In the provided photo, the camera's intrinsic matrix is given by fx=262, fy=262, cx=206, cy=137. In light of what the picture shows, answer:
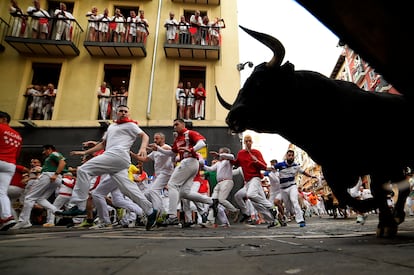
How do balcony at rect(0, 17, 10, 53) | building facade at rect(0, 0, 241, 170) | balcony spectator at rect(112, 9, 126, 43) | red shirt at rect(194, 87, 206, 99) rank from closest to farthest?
building facade at rect(0, 0, 241, 170), red shirt at rect(194, 87, 206, 99), balcony at rect(0, 17, 10, 53), balcony spectator at rect(112, 9, 126, 43)

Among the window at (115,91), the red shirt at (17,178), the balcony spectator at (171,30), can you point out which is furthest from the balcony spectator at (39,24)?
the red shirt at (17,178)

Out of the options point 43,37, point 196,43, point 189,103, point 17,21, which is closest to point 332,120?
point 189,103

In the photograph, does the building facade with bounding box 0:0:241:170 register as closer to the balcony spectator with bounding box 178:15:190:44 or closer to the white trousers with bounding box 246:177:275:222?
the balcony spectator with bounding box 178:15:190:44

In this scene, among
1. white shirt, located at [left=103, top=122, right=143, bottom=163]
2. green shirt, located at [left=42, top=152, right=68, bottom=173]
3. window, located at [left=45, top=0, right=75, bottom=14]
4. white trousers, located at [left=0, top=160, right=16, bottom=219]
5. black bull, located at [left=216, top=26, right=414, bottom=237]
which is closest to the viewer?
black bull, located at [left=216, top=26, right=414, bottom=237]

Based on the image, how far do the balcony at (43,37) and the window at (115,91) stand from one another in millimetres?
1925

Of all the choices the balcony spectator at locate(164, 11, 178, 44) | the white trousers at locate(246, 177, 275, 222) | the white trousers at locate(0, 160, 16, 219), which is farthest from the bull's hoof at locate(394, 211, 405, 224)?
the balcony spectator at locate(164, 11, 178, 44)

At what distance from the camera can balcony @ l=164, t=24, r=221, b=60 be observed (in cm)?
1282

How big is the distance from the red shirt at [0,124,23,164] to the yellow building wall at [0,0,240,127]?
6.88 m

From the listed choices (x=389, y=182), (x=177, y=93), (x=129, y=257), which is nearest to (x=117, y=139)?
(x=129, y=257)

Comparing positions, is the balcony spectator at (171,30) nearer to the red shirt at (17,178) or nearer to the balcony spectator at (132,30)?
the balcony spectator at (132,30)

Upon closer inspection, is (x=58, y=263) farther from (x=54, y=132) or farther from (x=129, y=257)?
(x=54, y=132)

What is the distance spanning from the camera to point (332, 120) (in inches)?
90.0

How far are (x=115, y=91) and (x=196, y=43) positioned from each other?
492cm

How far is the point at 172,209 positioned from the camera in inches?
220
